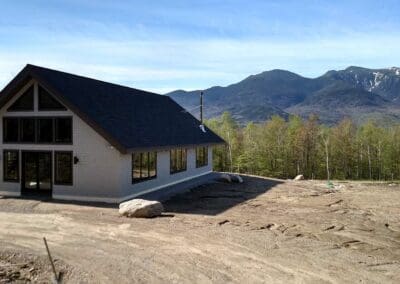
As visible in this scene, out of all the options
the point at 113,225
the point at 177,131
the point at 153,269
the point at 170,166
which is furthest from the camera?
the point at 177,131

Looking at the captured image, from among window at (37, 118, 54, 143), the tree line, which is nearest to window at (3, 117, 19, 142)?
window at (37, 118, 54, 143)

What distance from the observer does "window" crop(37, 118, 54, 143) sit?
19384mm

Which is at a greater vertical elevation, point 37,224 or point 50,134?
point 50,134

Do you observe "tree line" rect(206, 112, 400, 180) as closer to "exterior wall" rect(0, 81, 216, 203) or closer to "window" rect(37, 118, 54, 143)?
"exterior wall" rect(0, 81, 216, 203)

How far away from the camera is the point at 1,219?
14.9 metres

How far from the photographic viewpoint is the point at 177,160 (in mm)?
24844

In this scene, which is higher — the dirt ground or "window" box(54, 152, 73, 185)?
"window" box(54, 152, 73, 185)

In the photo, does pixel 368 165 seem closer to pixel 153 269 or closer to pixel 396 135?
pixel 396 135

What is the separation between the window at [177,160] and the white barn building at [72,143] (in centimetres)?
152

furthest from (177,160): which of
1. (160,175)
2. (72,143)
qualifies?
(72,143)

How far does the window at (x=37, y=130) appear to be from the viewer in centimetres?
1916

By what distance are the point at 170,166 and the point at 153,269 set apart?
13978 mm

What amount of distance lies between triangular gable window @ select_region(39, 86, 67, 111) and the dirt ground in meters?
4.18

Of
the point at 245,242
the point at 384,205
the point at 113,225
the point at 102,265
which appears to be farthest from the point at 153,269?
the point at 384,205
